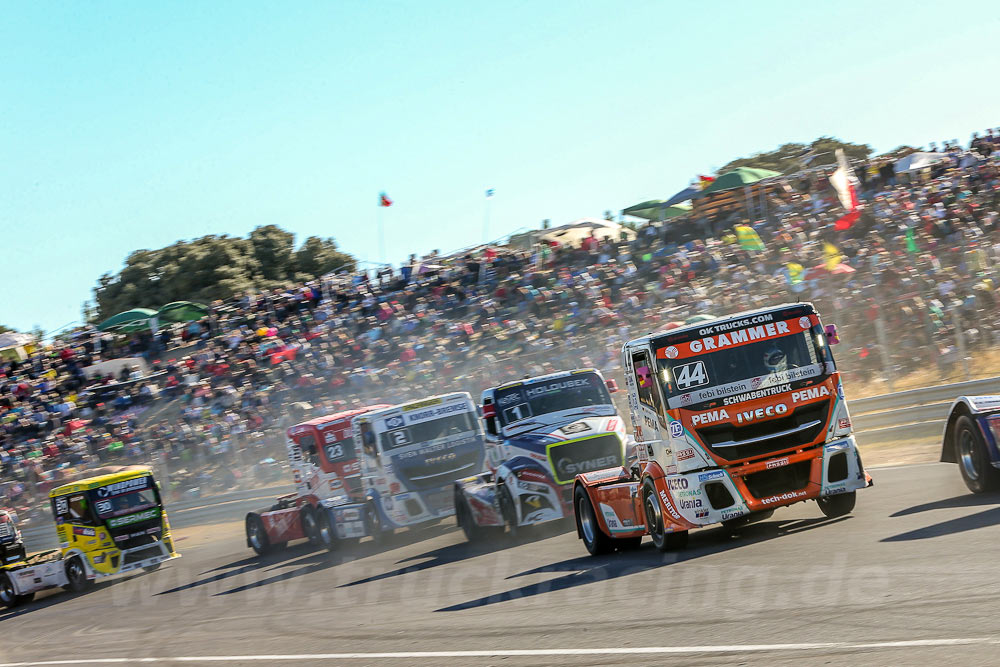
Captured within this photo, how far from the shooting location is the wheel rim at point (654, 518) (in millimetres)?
11562

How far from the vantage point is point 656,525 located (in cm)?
1169

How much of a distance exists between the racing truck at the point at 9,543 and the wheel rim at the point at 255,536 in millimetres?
4533

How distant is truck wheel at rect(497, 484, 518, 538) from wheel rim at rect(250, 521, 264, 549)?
26.5 ft

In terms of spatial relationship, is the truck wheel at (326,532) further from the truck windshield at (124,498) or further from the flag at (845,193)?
the flag at (845,193)

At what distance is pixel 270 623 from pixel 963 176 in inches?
859

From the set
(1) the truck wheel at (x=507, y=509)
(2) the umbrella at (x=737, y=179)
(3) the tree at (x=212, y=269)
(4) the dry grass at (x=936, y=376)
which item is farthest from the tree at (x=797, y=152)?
(1) the truck wheel at (x=507, y=509)

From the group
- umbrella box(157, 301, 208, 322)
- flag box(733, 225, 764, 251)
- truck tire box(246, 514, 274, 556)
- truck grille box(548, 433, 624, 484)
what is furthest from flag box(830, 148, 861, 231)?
umbrella box(157, 301, 208, 322)

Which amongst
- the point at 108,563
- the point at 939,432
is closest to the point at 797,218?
the point at 939,432

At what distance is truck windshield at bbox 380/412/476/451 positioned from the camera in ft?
62.8

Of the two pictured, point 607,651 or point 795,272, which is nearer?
point 607,651

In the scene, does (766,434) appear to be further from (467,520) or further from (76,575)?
(76,575)

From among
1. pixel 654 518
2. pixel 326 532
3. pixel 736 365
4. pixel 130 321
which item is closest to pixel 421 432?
pixel 326 532

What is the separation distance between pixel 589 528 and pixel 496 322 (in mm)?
17685

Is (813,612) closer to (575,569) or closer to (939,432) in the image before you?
(575,569)
